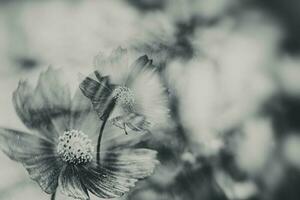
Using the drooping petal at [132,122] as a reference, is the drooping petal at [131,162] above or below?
below

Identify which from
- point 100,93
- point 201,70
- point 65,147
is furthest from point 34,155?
point 201,70

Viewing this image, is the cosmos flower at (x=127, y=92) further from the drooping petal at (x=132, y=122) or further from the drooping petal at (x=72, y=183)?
the drooping petal at (x=72, y=183)

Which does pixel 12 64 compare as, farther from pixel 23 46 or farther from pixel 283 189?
pixel 283 189

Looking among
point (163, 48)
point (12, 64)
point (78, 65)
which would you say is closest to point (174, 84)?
point (163, 48)

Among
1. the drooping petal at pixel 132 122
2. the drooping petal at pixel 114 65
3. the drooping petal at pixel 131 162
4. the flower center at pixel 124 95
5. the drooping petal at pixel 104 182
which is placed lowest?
the drooping petal at pixel 104 182

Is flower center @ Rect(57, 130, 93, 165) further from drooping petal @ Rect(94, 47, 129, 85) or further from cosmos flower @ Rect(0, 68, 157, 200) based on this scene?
drooping petal @ Rect(94, 47, 129, 85)

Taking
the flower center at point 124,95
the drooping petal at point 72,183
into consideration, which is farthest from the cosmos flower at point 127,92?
the drooping petal at point 72,183

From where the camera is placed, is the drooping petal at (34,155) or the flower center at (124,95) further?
the flower center at (124,95)
